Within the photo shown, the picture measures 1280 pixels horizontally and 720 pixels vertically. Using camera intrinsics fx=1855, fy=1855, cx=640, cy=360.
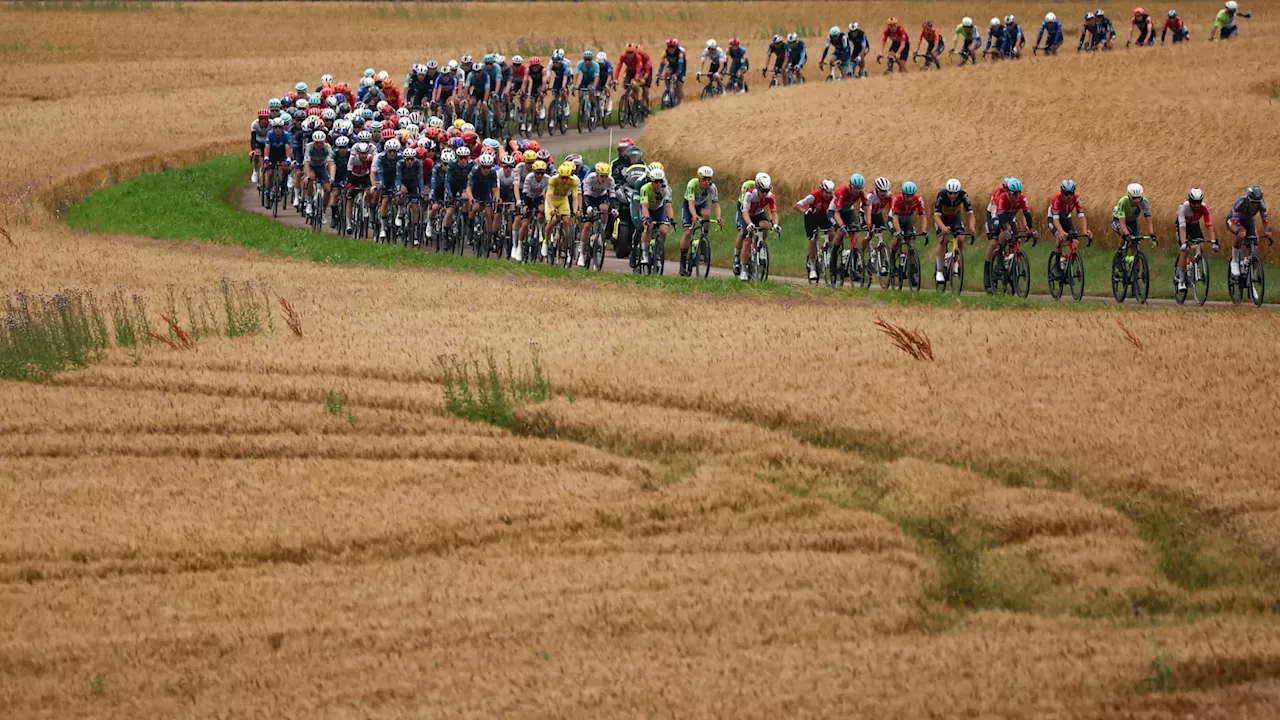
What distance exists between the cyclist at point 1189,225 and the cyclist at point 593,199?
32.6 ft

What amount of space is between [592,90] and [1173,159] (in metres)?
20.1

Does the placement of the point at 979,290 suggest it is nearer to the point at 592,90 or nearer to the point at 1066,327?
the point at 1066,327

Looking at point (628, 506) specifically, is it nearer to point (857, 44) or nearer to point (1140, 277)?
point (1140, 277)

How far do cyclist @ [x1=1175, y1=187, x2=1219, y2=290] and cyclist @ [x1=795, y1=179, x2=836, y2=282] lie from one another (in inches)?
234

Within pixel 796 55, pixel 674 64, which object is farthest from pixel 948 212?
pixel 796 55

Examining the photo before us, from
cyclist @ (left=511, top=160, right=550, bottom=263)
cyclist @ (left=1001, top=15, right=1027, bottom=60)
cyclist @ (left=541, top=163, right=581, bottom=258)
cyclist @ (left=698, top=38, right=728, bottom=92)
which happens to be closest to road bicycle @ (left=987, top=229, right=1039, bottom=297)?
cyclist @ (left=541, top=163, right=581, bottom=258)

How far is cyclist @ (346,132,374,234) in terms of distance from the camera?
3875 centimetres

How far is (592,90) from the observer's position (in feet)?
184

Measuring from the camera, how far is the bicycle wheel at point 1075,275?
30938 mm

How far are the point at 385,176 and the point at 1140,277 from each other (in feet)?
50.8

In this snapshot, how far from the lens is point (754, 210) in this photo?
32250mm

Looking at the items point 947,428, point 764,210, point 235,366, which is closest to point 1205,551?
point 947,428

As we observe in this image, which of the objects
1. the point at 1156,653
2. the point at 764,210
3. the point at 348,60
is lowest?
the point at 1156,653

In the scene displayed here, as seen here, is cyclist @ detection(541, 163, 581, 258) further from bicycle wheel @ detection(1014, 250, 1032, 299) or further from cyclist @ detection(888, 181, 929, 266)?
bicycle wheel @ detection(1014, 250, 1032, 299)
